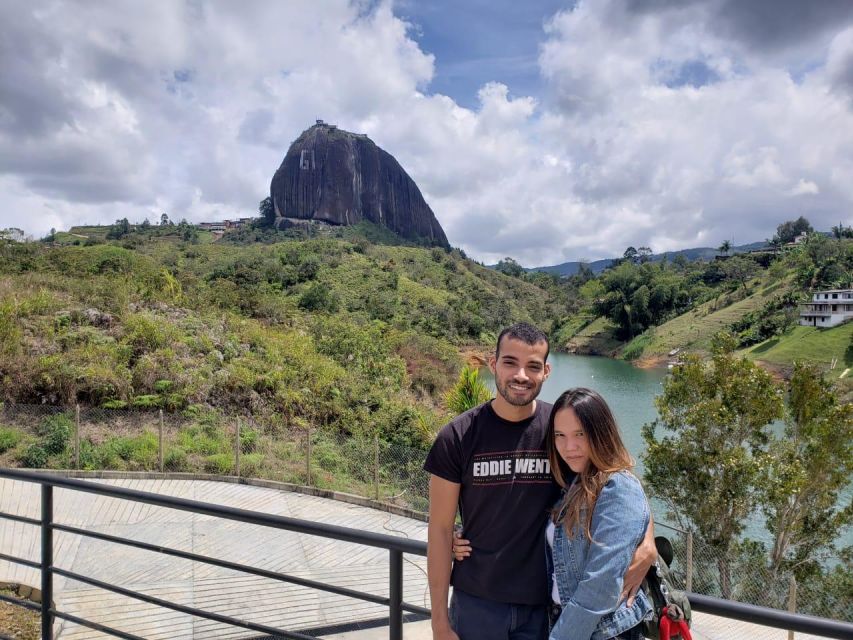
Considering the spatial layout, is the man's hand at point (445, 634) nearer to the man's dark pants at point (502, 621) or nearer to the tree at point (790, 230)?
the man's dark pants at point (502, 621)

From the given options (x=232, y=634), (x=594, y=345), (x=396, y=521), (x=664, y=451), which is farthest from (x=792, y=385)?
(x=594, y=345)

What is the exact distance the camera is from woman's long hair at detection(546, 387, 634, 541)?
4.40ft

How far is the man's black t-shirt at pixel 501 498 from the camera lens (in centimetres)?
145

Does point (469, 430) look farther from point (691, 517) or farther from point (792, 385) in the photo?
point (792, 385)

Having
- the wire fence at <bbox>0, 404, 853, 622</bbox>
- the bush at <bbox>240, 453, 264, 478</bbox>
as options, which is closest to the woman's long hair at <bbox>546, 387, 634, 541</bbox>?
the wire fence at <bbox>0, 404, 853, 622</bbox>

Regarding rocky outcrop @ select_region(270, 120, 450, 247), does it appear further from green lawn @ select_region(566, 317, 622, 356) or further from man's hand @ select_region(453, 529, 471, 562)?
man's hand @ select_region(453, 529, 471, 562)

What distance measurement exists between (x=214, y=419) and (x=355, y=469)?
3056 mm

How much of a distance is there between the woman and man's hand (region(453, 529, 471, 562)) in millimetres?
212

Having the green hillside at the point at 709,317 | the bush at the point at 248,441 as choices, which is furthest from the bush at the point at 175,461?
the green hillside at the point at 709,317

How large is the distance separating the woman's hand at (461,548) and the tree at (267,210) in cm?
9084

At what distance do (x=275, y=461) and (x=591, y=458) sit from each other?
30.0 feet

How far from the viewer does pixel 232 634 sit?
4328 millimetres

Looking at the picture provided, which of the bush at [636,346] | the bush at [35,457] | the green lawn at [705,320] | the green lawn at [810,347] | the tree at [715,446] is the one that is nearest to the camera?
the bush at [35,457]

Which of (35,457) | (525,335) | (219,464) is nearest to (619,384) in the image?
(219,464)
